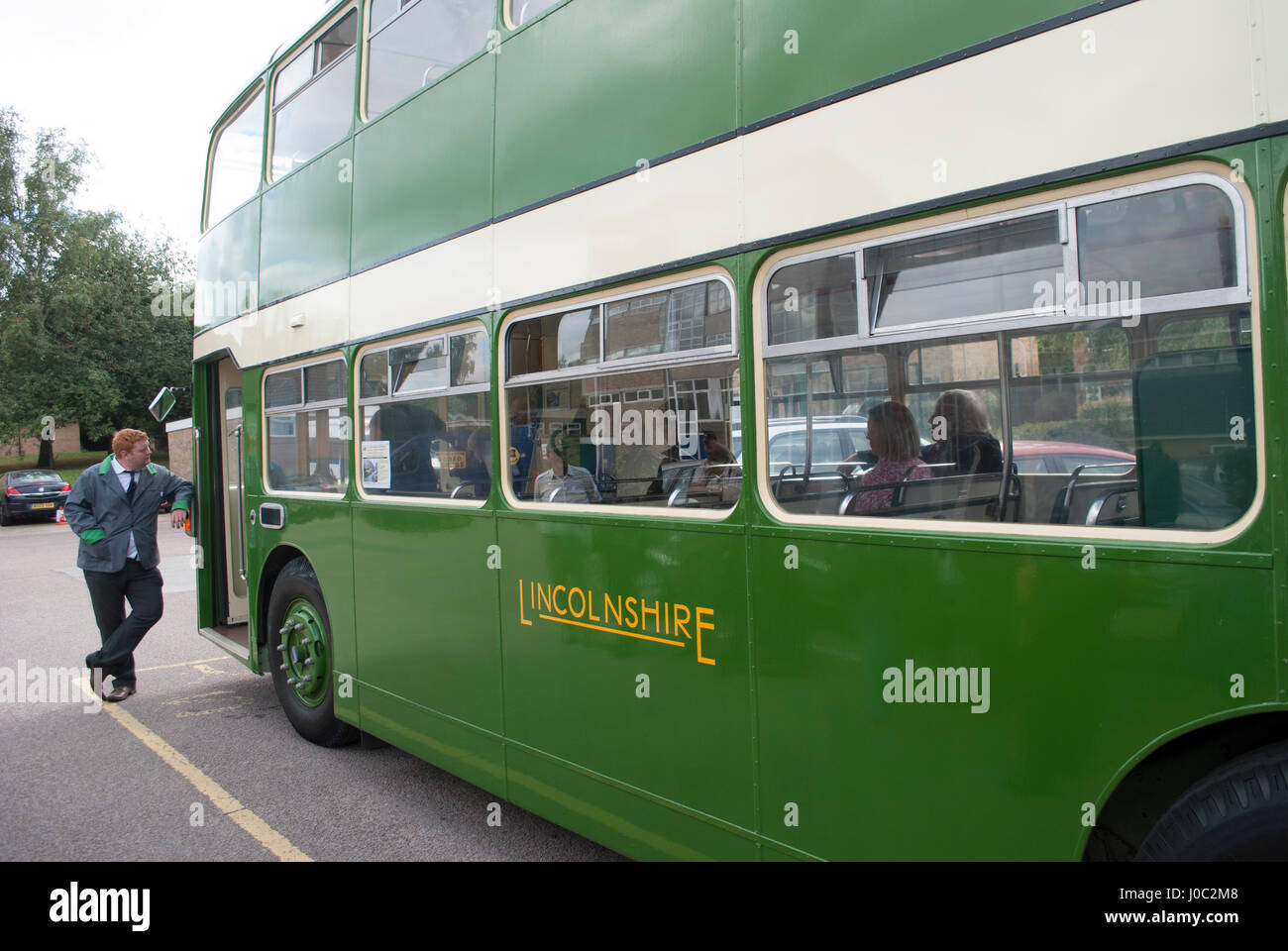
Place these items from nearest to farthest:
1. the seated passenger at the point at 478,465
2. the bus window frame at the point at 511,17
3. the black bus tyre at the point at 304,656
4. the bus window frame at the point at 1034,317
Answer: the bus window frame at the point at 1034,317 → the bus window frame at the point at 511,17 → the seated passenger at the point at 478,465 → the black bus tyre at the point at 304,656

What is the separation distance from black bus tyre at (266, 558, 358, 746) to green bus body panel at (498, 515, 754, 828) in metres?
2.07

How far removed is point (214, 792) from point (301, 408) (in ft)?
7.11

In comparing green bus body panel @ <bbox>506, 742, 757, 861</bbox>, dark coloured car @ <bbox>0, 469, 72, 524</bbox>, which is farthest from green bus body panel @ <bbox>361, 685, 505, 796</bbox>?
dark coloured car @ <bbox>0, 469, 72, 524</bbox>

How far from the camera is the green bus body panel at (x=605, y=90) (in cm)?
283

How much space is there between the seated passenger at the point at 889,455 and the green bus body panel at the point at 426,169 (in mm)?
2069

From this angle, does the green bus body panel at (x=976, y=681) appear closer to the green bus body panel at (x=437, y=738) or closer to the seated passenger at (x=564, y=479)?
the seated passenger at (x=564, y=479)

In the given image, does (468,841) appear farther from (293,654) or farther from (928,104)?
(928,104)

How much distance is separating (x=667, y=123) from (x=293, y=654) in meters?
4.14

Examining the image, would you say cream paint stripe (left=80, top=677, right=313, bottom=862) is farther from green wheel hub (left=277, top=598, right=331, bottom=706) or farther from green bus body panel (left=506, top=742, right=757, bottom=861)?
green bus body panel (left=506, top=742, right=757, bottom=861)

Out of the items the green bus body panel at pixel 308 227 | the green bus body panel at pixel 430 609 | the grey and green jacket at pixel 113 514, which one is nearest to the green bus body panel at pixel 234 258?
the green bus body panel at pixel 308 227

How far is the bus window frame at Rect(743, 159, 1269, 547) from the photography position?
1793 millimetres
